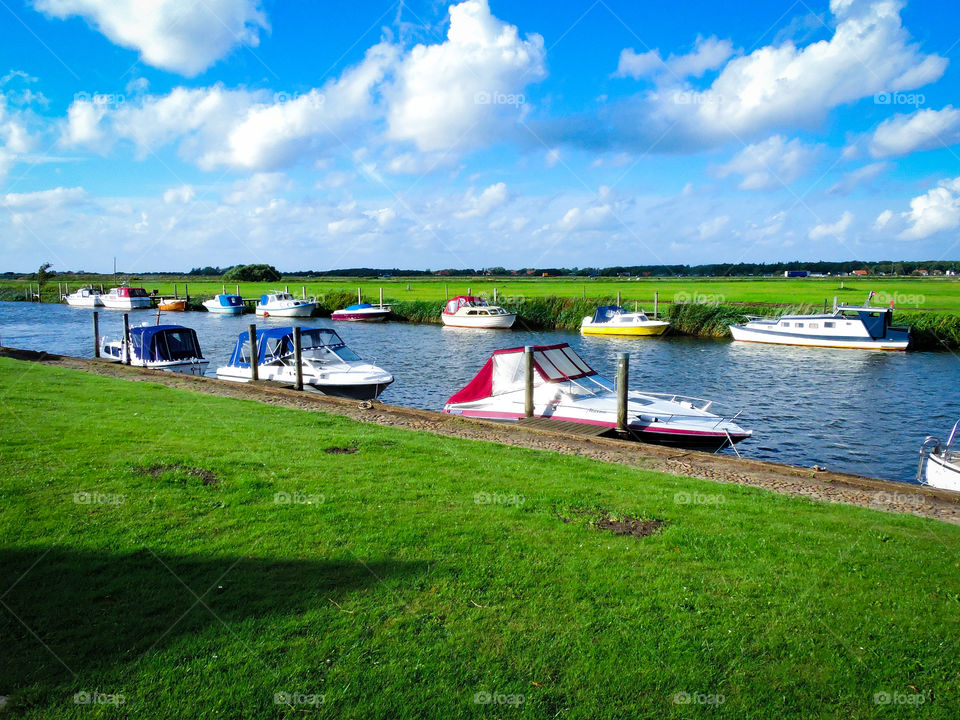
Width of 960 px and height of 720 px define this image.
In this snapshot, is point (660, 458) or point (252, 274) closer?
point (660, 458)

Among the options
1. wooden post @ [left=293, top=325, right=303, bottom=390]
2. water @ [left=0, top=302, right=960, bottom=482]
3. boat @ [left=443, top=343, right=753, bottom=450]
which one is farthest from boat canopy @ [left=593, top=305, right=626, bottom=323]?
wooden post @ [left=293, top=325, right=303, bottom=390]

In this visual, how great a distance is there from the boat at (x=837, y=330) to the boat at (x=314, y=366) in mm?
34682

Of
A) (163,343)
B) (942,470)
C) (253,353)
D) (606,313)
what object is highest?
(606,313)

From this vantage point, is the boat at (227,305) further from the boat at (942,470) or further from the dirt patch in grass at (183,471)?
the boat at (942,470)

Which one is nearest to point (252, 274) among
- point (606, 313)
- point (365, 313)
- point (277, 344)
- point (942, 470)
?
point (365, 313)

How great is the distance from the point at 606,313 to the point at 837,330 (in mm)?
17960

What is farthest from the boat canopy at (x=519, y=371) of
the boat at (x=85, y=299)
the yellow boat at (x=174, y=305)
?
the boat at (x=85, y=299)

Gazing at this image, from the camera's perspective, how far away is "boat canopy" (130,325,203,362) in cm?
2738

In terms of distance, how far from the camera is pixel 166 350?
27.5m

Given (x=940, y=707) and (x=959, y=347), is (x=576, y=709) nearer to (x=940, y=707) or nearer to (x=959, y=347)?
(x=940, y=707)

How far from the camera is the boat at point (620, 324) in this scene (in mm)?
53906

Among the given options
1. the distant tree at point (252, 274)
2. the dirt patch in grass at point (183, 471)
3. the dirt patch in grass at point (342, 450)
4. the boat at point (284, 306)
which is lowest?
the dirt patch in grass at point (342, 450)

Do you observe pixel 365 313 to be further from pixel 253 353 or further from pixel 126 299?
pixel 253 353

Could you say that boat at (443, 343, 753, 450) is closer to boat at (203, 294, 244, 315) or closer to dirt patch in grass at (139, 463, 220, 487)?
dirt patch in grass at (139, 463, 220, 487)
